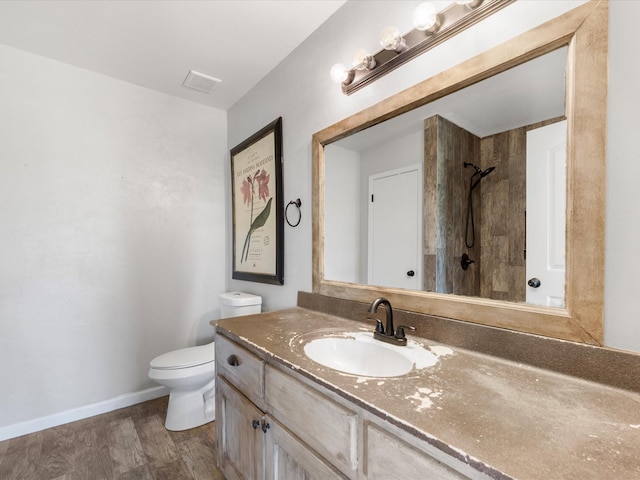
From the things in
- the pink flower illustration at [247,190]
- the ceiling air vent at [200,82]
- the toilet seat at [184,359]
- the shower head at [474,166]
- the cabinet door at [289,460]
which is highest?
the ceiling air vent at [200,82]

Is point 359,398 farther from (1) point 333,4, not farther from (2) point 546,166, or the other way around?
(1) point 333,4

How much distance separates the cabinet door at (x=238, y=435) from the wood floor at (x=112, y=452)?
33cm

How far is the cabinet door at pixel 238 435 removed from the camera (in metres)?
1.13

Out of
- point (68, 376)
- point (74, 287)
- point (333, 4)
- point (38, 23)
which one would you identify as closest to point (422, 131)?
point (333, 4)

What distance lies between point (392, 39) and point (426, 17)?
149 mm

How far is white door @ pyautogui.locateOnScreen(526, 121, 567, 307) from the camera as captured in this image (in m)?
0.86

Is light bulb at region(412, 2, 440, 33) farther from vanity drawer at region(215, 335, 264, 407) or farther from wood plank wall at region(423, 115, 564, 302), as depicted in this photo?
vanity drawer at region(215, 335, 264, 407)

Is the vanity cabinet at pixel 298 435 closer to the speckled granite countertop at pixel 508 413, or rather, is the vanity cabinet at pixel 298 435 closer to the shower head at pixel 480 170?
the speckled granite countertop at pixel 508 413

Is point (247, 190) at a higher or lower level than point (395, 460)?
higher

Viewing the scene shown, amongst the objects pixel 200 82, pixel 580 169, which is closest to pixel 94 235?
pixel 200 82

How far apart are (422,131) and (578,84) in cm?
49

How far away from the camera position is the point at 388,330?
1137 millimetres

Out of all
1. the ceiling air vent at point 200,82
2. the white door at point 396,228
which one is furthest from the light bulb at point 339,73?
the ceiling air vent at point 200,82

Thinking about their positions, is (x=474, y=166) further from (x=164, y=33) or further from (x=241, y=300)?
(x=164, y=33)
